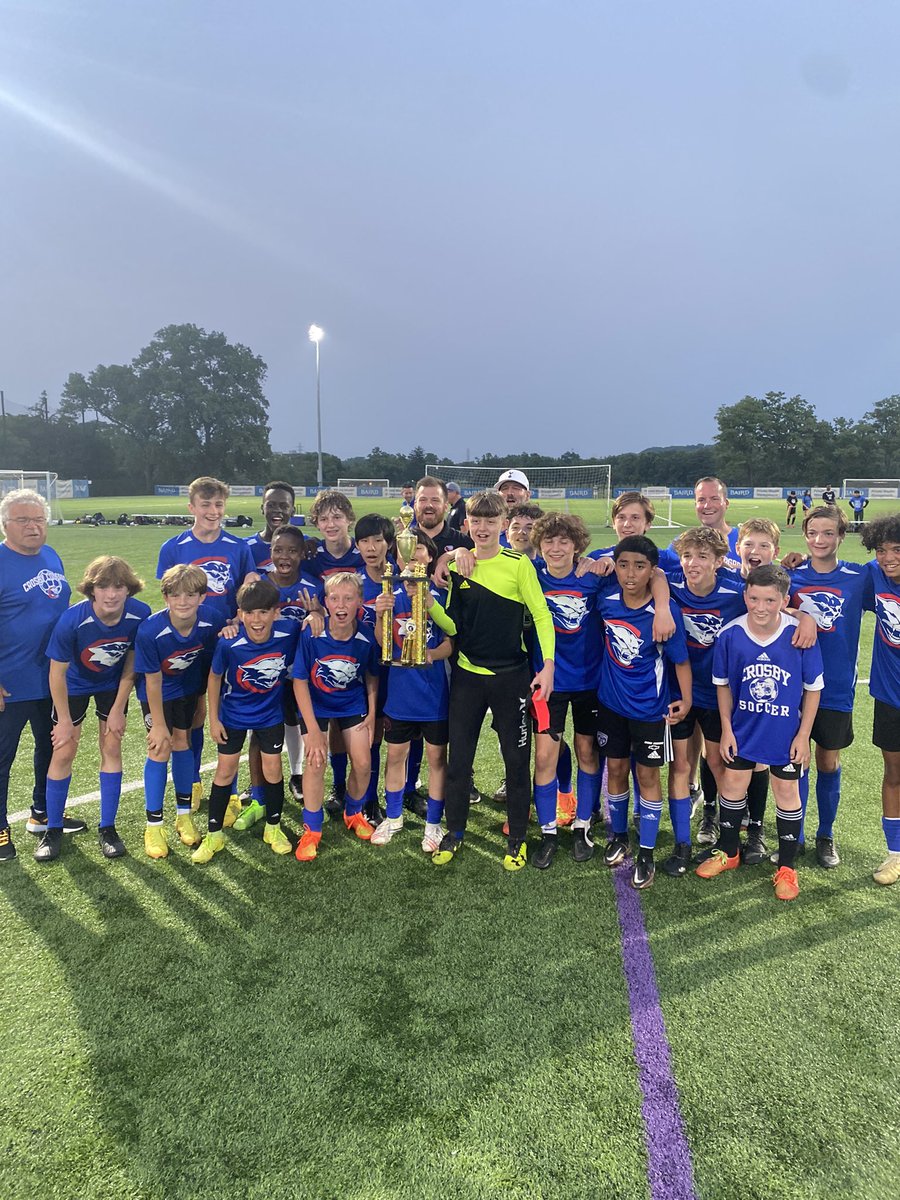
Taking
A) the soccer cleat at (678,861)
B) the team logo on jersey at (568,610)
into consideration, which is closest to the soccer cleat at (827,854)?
the soccer cleat at (678,861)

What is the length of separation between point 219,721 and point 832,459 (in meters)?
64.9

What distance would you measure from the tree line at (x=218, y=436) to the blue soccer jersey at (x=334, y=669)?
2111 inches

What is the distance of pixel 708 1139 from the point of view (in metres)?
2.03

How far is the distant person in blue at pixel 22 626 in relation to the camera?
354 centimetres

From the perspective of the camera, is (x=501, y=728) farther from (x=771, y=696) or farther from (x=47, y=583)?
(x=47, y=583)

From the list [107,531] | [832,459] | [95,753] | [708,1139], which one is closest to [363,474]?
[107,531]

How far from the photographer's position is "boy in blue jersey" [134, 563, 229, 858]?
3.53 metres

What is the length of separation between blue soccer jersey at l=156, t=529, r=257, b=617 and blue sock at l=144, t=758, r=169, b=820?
99 cm

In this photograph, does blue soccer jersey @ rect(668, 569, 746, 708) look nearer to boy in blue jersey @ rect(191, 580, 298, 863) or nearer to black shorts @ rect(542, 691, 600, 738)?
black shorts @ rect(542, 691, 600, 738)

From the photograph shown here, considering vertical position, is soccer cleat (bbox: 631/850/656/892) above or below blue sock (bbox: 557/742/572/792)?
below

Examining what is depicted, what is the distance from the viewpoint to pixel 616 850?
356 centimetres

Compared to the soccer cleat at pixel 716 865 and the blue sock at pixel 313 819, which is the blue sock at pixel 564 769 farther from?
the blue sock at pixel 313 819

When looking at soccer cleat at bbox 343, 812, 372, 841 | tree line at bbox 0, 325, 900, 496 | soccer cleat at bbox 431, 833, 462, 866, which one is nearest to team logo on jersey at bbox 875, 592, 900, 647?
soccer cleat at bbox 431, 833, 462, 866

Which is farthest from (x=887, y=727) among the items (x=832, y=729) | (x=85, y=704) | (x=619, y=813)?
(x=85, y=704)
